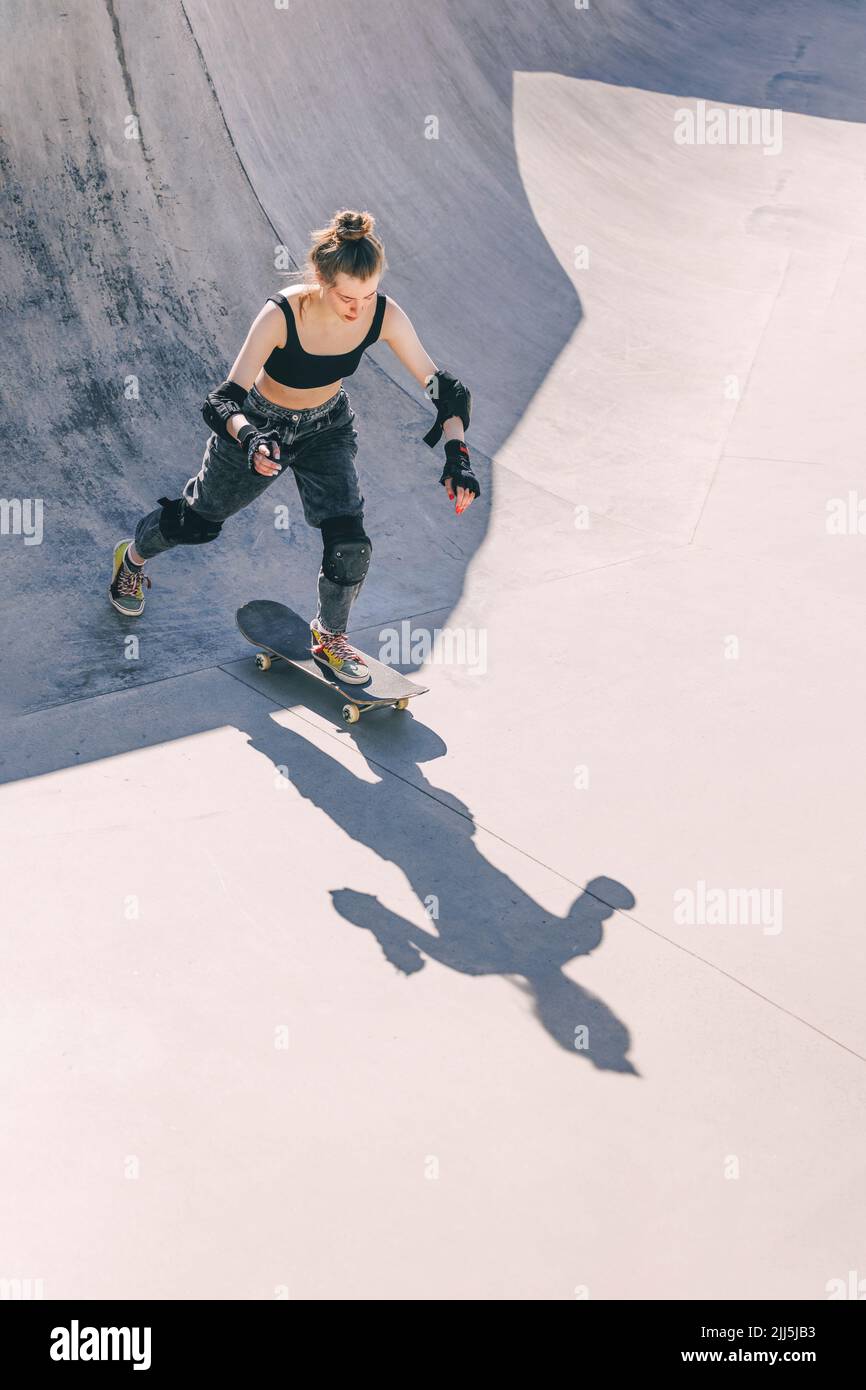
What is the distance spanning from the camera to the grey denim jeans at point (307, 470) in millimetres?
4684

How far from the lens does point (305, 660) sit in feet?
16.7

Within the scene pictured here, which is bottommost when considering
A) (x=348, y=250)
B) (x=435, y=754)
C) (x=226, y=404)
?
(x=435, y=754)

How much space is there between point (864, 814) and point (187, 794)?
2534 mm

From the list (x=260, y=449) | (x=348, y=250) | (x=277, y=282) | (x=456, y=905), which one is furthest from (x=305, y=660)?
(x=277, y=282)

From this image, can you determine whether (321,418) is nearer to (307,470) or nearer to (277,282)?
(307,470)

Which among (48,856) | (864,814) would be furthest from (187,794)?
(864,814)

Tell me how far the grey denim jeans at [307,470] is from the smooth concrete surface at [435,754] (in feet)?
2.32

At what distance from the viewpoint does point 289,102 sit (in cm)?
848

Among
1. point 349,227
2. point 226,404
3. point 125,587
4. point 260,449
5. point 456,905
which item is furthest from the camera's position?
point 125,587

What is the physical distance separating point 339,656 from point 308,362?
1.23 meters

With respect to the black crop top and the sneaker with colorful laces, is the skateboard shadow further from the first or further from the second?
the black crop top

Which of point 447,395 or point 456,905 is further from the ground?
point 447,395

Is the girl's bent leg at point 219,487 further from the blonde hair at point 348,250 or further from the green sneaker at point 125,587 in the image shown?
the blonde hair at point 348,250

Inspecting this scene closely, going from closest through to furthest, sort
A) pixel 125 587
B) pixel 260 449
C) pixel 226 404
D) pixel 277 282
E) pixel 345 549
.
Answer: pixel 260 449 → pixel 226 404 → pixel 345 549 → pixel 125 587 → pixel 277 282
